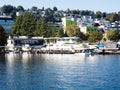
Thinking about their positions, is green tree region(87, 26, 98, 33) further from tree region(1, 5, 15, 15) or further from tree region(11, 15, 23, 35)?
tree region(1, 5, 15, 15)

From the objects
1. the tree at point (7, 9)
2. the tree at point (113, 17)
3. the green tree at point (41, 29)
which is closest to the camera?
the green tree at point (41, 29)

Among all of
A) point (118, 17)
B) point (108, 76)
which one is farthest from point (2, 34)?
point (118, 17)

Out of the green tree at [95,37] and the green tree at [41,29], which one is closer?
the green tree at [41,29]

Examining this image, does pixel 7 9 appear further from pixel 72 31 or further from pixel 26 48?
pixel 26 48

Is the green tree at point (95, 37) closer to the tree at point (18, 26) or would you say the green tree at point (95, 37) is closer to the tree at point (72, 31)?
the tree at point (72, 31)

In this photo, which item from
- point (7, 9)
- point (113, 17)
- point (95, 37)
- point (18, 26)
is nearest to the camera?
point (18, 26)

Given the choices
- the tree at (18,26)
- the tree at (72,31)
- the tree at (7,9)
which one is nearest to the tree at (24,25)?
the tree at (18,26)

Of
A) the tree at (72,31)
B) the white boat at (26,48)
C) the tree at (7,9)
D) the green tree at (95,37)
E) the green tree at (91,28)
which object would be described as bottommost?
the white boat at (26,48)

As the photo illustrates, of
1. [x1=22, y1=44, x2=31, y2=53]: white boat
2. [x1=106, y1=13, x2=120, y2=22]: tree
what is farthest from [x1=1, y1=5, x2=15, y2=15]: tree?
[x1=22, y1=44, x2=31, y2=53]: white boat

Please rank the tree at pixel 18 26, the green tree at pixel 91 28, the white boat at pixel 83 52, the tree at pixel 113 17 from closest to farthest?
the white boat at pixel 83 52, the tree at pixel 18 26, the green tree at pixel 91 28, the tree at pixel 113 17

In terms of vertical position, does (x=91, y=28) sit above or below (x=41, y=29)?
above

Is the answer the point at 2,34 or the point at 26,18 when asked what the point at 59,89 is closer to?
the point at 2,34

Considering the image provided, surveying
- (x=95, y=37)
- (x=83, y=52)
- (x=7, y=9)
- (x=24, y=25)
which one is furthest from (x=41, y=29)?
(x=7, y=9)

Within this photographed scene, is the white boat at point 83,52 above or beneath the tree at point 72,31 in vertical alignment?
beneath
